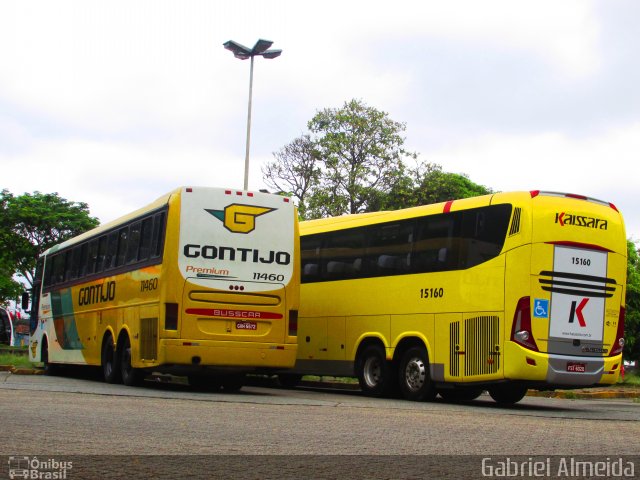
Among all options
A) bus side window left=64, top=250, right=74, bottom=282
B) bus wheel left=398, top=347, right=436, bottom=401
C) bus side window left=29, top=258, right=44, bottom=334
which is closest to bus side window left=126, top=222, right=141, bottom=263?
bus side window left=64, top=250, right=74, bottom=282

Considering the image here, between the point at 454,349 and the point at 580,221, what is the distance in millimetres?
2954

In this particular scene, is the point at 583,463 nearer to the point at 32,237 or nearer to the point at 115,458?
the point at 115,458

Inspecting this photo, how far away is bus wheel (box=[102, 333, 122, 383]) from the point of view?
65.7 ft

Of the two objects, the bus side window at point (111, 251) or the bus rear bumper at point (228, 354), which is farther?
the bus side window at point (111, 251)

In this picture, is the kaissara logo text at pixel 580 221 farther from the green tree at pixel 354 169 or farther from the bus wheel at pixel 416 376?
the green tree at pixel 354 169

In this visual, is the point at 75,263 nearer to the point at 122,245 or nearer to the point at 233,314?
the point at 122,245

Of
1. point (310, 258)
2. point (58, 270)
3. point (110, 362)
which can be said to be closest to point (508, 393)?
point (310, 258)

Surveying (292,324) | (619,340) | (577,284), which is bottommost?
(619,340)

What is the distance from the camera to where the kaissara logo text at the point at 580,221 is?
1614 cm

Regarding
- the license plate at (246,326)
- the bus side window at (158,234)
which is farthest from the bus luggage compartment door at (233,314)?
the bus side window at (158,234)

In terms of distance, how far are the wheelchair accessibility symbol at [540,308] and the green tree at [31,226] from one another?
45.1m

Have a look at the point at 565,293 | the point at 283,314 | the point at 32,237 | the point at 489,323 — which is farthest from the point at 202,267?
the point at 32,237

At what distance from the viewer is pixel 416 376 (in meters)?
17.8

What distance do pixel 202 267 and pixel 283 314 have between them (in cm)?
172
